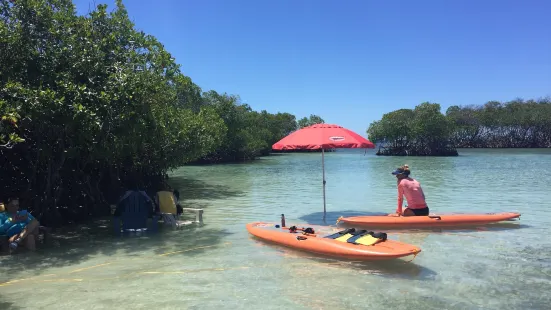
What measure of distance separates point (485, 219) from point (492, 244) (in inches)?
75.1

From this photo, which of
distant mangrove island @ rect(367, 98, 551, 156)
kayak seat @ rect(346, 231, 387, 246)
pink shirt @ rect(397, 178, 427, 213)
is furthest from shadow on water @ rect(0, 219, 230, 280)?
distant mangrove island @ rect(367, 98, 551, 156)

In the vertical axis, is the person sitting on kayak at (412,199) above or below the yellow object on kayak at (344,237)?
above

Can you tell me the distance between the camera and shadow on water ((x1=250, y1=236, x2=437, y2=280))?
634 centimetres

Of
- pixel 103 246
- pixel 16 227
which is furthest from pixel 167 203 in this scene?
pixel 16 227

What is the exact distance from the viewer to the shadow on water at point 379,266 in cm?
634

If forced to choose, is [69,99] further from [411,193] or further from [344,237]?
[411,193]

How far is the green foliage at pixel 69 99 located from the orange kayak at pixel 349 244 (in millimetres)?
3923

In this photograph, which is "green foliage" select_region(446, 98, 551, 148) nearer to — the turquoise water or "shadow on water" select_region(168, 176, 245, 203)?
"shadow on water" select_region(168, 176, 245, 203)

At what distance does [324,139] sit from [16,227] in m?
6.54

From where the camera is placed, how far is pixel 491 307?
509cm

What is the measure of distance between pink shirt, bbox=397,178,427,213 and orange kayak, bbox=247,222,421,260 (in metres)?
2.36

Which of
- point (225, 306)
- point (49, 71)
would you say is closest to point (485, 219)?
point (225, 306)

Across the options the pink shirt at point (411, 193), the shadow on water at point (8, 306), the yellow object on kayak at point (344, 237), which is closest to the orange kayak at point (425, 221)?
the pink shirt at point (411, 193)

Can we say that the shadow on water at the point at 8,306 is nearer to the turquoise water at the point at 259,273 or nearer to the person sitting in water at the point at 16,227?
the turquoise water at the point at 259,273
